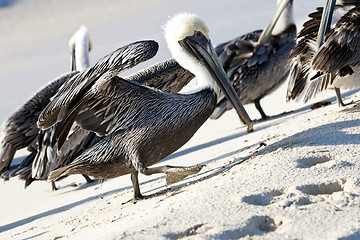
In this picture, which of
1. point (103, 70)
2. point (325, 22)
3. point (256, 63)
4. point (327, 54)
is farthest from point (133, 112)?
point (256, 63)

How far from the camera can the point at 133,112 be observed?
16.1 ft

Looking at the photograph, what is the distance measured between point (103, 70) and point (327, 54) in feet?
7.21

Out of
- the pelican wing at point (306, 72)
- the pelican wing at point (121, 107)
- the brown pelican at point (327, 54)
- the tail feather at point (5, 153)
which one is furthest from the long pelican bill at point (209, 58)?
the tail feather at point (5, 153)

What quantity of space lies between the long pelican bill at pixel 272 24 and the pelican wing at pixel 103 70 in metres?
3.82

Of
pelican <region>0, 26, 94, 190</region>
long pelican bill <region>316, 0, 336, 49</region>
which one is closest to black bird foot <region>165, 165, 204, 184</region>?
long pelican bill <region>316, 0, 336, 49</region>

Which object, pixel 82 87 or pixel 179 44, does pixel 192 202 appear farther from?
pixel 179 44

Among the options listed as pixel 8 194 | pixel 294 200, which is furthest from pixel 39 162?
pixel 294 200

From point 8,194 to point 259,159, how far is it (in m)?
4.95

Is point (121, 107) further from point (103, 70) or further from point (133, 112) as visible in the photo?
point (103, 70)

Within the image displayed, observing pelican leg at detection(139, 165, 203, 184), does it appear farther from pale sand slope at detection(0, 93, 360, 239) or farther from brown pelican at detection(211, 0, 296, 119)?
brown pelican at detection(211, 0, 296, 119)

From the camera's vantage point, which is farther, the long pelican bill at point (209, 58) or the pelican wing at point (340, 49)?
the pelican wing at point (340, 49)

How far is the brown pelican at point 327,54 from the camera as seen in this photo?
5484 mm

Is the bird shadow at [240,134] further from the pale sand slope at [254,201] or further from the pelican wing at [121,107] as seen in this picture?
the pelican wing at [121,107]

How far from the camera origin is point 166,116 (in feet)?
15.7
